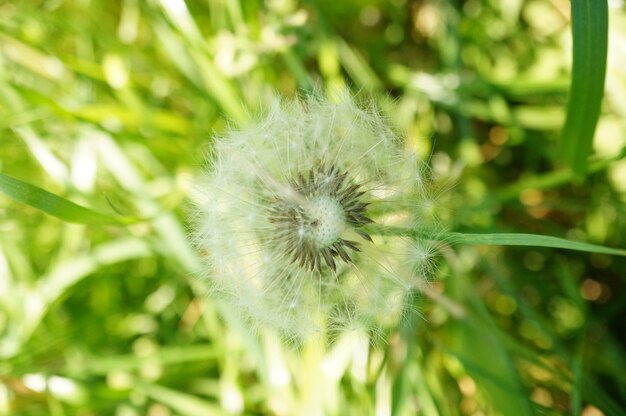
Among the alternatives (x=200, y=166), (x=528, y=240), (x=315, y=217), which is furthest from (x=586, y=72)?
(x=200, y=166)

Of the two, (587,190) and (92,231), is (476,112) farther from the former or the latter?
(92,231)

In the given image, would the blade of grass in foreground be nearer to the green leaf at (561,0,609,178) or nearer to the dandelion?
the dandelion

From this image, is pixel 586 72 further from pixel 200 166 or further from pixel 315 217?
pixel 200 166

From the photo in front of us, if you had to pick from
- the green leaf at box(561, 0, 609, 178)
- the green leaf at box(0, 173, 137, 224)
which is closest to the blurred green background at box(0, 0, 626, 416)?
the green leaf at box(561, 0, 609, 178)

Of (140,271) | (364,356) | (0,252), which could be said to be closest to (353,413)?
(364,356)

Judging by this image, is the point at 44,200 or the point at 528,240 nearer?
the point at 528,240

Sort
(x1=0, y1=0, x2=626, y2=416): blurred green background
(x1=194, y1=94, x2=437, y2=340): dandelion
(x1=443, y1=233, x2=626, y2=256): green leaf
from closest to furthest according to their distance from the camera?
(x1=443, y1=233, x2=626, y2=256): green leaf → (x1=194, y1=94, x2=437, y2=340): dandelion → (x1=0, y1=0, x2=626, y2=416): blurred green background
